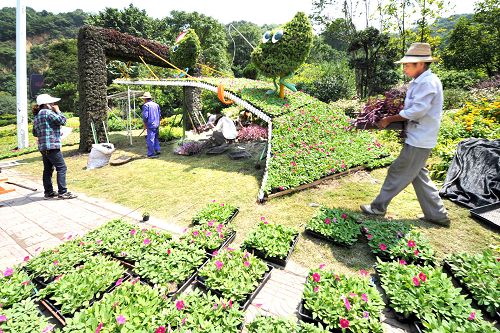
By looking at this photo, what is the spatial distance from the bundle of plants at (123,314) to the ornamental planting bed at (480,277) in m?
2.83

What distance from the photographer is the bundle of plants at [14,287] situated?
Answer: 232cm

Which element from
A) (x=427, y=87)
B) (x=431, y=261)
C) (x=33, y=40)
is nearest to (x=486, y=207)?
(x=431, y=261)

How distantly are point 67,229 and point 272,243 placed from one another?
10.7 ft

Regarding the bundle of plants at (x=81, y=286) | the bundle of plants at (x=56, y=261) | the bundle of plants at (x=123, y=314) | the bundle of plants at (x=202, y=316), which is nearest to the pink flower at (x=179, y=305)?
the bundle of plants at (x=202, y=316)

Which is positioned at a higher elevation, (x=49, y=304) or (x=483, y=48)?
(x=483, y=48)

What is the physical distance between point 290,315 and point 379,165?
5.12 m

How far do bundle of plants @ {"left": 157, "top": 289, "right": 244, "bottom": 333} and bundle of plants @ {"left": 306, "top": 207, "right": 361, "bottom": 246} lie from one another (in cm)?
175

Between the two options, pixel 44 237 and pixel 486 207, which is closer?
pixel 44 237

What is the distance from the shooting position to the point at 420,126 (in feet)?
11.2

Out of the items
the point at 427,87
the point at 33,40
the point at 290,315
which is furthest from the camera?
the point at 33,40

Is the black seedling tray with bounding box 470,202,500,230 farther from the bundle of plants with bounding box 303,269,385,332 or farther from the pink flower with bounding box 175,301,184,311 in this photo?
the pink flower with bounding box 175,301,184,311

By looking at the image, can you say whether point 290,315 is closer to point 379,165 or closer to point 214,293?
point 214,293

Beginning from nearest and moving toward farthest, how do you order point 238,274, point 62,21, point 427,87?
point 238,274 < point 427,87 < point 62,21

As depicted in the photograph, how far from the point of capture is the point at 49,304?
2.41 m
